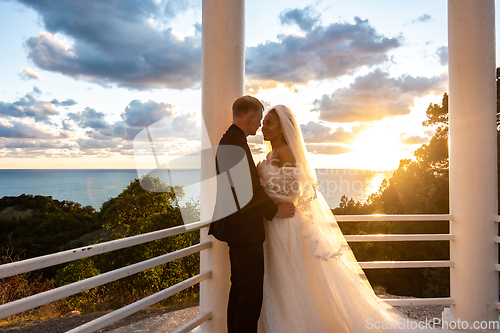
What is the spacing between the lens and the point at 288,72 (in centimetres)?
3928

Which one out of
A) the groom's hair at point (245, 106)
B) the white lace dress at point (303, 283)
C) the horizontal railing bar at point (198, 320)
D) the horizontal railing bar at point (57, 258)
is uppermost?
the groom's hair at point (245, 106)

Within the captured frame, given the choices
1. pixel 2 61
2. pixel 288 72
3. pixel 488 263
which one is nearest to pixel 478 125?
pixel 488 263

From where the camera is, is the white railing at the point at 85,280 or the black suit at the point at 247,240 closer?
the white railing at the point at 85,280

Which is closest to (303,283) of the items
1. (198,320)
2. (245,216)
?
(245,216)

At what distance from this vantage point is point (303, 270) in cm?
215

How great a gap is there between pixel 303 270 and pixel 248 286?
1.37ft

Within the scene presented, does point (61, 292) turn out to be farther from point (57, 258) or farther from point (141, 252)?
point (141, 252)

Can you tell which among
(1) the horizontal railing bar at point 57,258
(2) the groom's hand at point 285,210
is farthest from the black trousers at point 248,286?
(1) the horizontal railing bar at point 57,258

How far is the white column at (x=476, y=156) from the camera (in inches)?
105

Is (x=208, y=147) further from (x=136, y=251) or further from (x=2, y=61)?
(x=2, y=61)

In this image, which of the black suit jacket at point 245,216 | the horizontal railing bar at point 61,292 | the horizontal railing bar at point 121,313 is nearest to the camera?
the horizontal railing bar at point 61,292

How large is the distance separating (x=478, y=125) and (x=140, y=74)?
2020 inches

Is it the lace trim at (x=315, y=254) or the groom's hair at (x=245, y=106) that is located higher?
the groom's hair at (x=245, y=106)

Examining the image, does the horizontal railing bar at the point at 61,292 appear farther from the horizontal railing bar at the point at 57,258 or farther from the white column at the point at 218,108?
the white column at the point at 218,108
